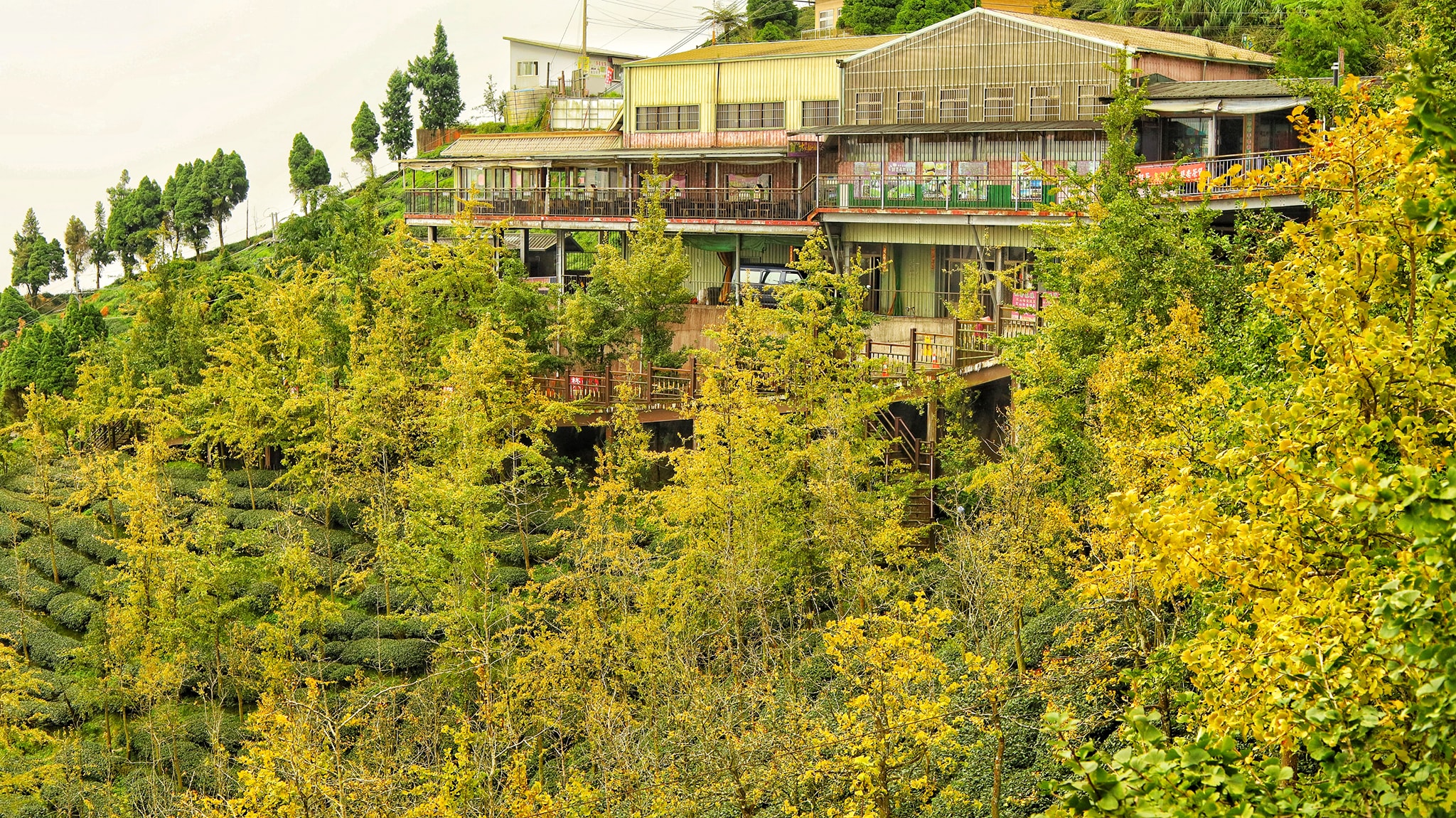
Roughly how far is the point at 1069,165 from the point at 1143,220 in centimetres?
1779

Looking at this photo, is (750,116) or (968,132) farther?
(750,116)

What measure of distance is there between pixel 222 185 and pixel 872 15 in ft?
131

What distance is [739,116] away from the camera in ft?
175

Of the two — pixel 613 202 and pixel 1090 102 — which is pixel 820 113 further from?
pixel 1090 102

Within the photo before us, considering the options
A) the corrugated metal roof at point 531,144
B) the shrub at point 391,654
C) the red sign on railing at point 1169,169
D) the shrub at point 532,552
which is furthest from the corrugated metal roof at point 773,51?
the shrub at point 391,654

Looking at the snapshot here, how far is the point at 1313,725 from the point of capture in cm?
776

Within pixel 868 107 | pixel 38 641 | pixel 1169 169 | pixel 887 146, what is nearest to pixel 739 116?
pixel 868 107

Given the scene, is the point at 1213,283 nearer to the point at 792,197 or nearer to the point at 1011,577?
the point at 1011,577

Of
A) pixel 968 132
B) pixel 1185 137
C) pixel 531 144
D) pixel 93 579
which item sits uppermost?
pixel 531 144

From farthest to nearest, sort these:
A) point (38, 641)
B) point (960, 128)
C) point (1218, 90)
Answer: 1. point (960, 128)
2. point (1218, 90)
3. point (38, 641)

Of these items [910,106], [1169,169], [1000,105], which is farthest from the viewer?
[910,106]

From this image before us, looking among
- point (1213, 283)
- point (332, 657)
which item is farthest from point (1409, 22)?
point (332, 657)

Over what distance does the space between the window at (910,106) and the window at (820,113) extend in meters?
4.03

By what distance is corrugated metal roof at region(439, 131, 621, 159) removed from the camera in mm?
55719
